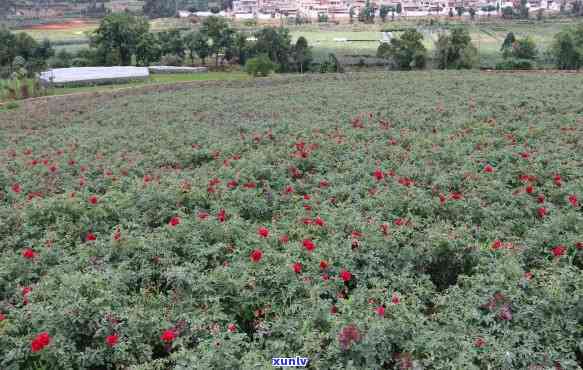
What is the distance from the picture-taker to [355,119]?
13281 millimetres

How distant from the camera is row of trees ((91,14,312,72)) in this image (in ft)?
182

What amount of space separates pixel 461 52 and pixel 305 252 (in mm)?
46064

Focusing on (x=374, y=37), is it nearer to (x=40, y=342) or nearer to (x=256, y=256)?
(x=256, y=256)

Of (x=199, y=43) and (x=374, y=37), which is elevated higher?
(x=374, y=37)

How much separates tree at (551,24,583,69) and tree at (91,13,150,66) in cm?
4620

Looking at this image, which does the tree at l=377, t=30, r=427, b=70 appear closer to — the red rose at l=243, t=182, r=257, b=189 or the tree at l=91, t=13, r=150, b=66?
the tree at l=91, t=13, r=150, b=66

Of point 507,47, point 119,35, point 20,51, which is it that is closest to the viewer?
point 20,51

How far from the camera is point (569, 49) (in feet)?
149

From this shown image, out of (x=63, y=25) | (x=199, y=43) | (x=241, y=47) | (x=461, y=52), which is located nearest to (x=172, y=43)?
(x=199, y=43)

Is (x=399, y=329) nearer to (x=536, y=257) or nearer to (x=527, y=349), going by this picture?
(x=527, y=349)

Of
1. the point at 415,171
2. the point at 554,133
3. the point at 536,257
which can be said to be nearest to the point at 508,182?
the point at 415,171

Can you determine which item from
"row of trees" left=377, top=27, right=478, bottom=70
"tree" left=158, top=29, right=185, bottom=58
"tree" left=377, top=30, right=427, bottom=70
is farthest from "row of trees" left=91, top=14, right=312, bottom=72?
"tree" left=377, top=30, right=427, bottom=70

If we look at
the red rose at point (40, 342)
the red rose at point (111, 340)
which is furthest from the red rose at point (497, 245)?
the red rose at point (40, 342)

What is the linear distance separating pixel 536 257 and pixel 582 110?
9.86m
